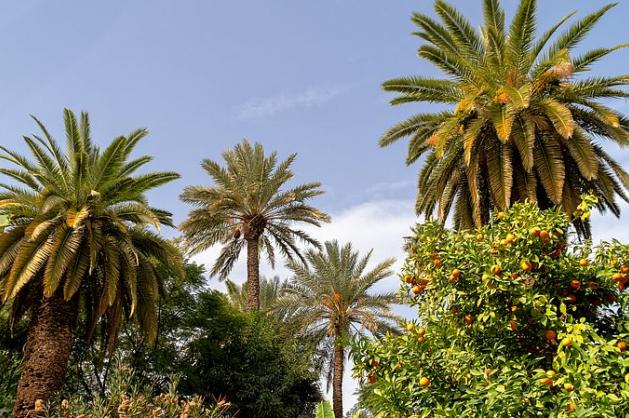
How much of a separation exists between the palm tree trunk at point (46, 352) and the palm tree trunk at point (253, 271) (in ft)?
30.8

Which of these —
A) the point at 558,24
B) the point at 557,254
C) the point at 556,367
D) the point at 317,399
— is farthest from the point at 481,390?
the point at 317,399

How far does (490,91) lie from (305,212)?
11.7 m

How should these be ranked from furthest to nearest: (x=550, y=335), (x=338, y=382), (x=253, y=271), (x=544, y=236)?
(x=338, y=382) < (x=253, y=271) < (x=544, y=236) < (x=550, y=335)

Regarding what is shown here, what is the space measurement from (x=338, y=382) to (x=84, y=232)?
13.8 metres

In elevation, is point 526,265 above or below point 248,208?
below

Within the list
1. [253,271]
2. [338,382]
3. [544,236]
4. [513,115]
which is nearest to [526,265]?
[544,236]

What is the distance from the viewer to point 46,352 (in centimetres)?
1242

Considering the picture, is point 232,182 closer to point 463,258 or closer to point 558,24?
point 558,24

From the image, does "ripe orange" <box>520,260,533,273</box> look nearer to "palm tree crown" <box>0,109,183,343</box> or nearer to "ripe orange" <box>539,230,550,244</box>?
"ripe orange" <box>539,230,550,244</box>

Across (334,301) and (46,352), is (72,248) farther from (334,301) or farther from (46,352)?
(334,301)

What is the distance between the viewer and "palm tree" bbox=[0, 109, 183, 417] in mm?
12227

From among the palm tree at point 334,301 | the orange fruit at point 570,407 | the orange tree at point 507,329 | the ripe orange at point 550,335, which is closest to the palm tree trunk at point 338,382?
the palm tree at point 334,301

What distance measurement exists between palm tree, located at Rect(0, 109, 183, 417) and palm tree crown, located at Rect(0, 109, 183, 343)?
2 cm

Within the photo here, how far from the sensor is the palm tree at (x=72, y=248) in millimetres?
12227
